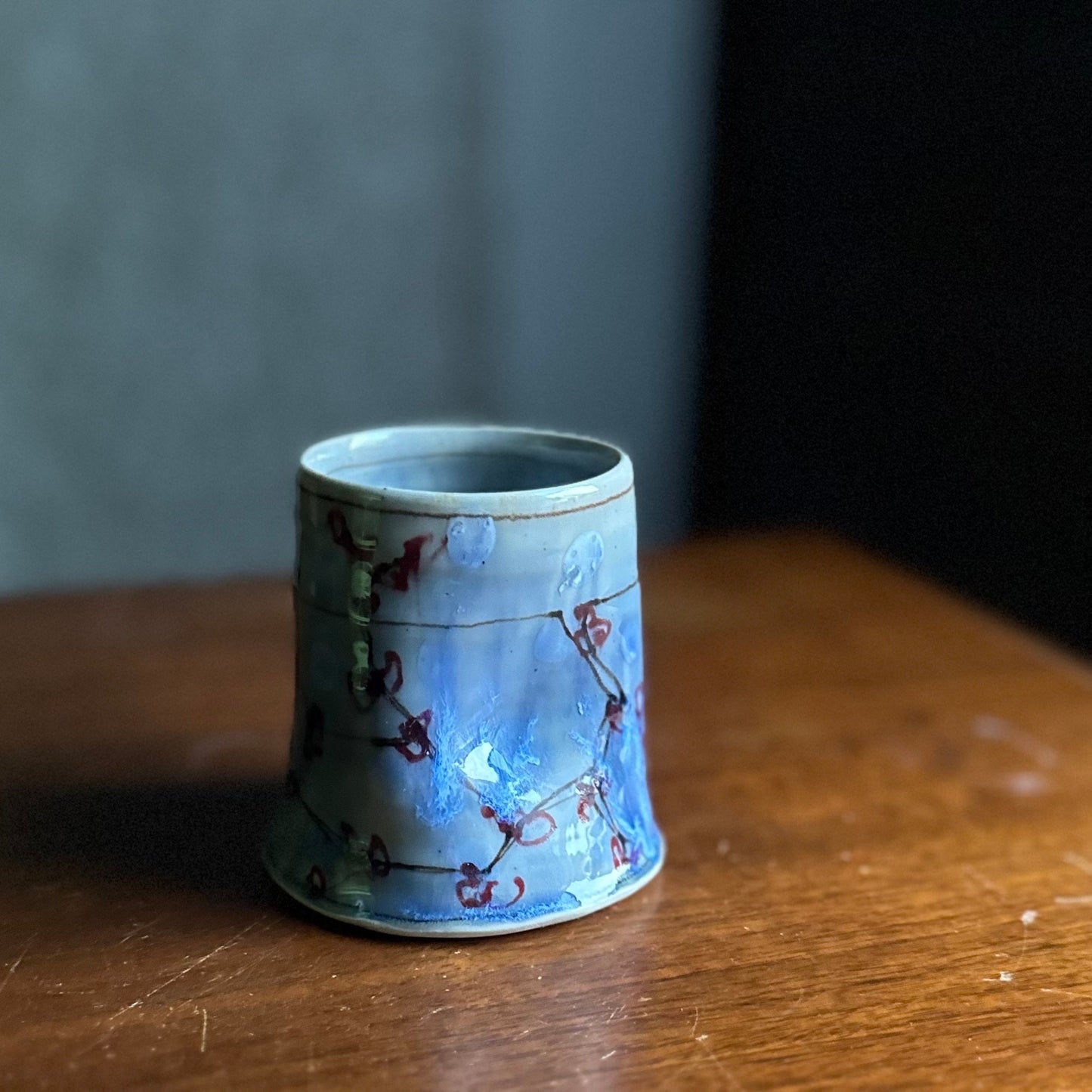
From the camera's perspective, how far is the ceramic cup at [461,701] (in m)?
0.40

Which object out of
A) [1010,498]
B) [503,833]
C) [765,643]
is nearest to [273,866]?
[503,833]

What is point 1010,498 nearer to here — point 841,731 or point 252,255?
point 841,731

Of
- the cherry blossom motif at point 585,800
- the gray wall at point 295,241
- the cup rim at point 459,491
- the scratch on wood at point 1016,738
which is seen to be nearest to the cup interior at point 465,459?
the cup rim at point 459,491

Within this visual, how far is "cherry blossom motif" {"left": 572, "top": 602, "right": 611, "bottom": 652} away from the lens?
42cm

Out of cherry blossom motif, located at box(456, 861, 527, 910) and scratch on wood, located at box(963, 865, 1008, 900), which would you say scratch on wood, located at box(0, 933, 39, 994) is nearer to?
cherry blossom motif, located at box(456, 861, 527, 910)

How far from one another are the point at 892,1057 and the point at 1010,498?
25.4 inches

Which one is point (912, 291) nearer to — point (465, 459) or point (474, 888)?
point (465, 459)

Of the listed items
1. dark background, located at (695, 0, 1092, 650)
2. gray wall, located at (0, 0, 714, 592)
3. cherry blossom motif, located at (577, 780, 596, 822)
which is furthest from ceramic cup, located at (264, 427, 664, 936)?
gray wall, located at (0, 0, 714, 592)

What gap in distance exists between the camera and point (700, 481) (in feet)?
5.03

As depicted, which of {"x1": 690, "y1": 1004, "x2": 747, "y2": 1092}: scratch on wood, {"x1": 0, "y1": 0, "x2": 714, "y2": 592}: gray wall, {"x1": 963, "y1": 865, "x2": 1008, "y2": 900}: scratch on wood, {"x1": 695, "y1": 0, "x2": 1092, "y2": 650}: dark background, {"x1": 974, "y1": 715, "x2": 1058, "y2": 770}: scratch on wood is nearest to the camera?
{"x1": 690, "y1": 1004, "x2": 747, "y2": 1092}: scratch on wood

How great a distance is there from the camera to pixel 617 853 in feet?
1.45

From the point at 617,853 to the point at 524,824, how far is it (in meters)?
0.04

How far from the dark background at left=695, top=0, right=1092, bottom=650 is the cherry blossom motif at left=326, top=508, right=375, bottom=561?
0.60 meters

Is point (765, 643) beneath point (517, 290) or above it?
beneath
